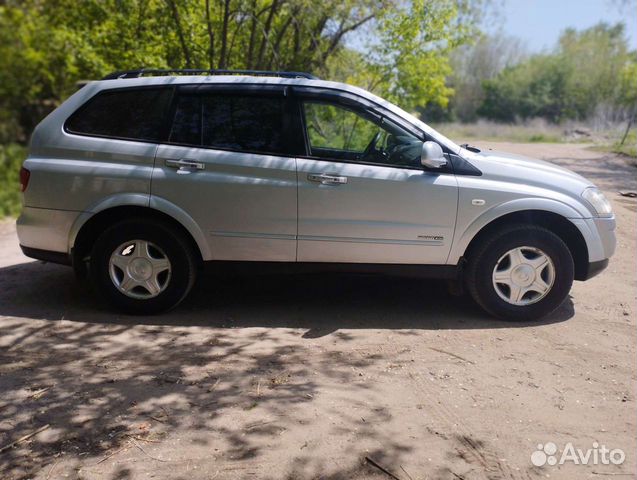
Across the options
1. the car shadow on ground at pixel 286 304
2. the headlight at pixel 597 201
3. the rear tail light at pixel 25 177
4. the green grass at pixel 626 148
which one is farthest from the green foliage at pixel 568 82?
the rear tail light at pixel 25 177

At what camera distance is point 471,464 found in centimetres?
304

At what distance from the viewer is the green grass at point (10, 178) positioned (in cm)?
1203

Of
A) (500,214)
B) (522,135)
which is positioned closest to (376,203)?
(500,214)

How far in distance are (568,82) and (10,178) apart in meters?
35.8

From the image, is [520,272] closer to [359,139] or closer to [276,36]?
[359,139]

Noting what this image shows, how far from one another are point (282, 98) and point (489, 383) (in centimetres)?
267

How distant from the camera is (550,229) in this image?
16.5ft

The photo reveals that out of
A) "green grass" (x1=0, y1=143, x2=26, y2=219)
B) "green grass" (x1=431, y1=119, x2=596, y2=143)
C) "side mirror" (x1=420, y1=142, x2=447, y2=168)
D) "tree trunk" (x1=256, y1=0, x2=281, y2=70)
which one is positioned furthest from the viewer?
"green grass" (x1=431, y1=119, x2=596, y2=143)

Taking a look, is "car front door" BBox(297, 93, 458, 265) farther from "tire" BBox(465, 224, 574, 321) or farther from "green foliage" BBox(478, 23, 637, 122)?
"green foliage" BBox(478, 23, 637, 122)

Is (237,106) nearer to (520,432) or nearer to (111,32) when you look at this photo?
(520,432)

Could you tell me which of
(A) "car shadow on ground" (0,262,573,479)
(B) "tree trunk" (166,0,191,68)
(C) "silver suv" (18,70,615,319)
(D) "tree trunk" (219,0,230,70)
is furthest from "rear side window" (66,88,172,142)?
(B) "tree trunk" (166,0,191,68)

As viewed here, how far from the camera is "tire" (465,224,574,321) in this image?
487 centimetres

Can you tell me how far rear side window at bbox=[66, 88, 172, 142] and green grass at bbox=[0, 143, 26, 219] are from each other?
7.34 m

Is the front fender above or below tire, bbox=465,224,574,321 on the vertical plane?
above
